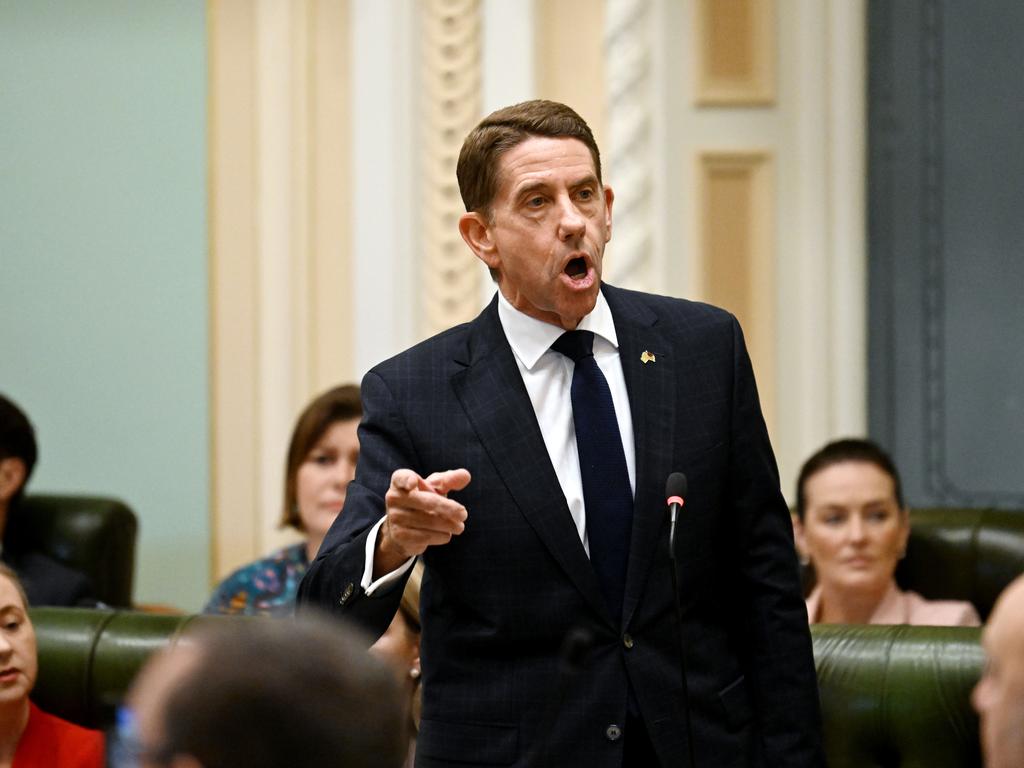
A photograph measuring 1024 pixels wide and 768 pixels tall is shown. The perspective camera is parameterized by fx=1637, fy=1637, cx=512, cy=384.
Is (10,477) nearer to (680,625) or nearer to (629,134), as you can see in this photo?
(629,134)

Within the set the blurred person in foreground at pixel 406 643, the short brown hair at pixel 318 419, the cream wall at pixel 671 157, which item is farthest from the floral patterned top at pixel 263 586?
the cream wall at pixel 671 157

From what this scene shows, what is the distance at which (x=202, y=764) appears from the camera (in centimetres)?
115

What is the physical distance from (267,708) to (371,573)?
3.17 ft

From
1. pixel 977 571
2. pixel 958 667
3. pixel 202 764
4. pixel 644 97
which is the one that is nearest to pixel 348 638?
pixel 202 764

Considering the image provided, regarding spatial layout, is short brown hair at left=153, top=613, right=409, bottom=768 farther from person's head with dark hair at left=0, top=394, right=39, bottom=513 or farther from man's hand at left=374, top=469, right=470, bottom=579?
person's head with dark hair at left=0, top=394, right=39, bottom=513

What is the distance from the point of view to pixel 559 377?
2.27 metres

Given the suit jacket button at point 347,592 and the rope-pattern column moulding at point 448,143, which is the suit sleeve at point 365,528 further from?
the rope-pattern column moulding at point 448,143

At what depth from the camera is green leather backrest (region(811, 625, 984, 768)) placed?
2.61m

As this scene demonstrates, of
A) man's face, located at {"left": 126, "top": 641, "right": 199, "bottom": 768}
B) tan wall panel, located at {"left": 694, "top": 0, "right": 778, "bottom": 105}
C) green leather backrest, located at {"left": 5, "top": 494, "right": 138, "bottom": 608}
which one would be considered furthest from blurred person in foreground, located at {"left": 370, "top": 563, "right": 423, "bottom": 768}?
tan wall panel, located at {"left": 694, "top": 0, "right": 778, "bottom": 105}

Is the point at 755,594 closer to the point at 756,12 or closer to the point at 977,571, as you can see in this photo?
the point at 977,571

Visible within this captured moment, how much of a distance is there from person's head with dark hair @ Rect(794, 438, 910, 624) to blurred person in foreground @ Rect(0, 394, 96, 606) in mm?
1846

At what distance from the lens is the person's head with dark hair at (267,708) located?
1.16m

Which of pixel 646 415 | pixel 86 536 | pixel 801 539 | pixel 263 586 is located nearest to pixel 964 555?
pixel 801 539

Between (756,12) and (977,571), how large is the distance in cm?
186
